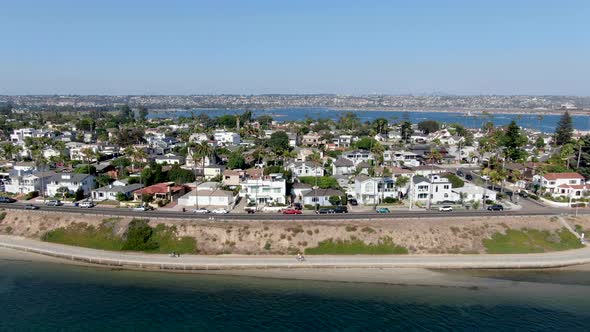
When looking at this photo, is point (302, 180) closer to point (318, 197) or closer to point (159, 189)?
point (318, 197)

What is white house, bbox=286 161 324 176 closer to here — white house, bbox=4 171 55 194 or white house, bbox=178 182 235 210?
white house, bbox=178 182 235 210

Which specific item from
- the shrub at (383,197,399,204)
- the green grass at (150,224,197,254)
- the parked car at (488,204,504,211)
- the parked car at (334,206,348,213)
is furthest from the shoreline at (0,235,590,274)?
the shrub at (383,197,399,204)

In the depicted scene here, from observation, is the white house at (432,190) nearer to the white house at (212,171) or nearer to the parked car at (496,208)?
the parked car at (496,208)

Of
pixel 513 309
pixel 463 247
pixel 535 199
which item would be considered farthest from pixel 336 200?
pixel 535 199

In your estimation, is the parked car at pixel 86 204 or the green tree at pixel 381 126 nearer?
the parked car at pixel 86 204

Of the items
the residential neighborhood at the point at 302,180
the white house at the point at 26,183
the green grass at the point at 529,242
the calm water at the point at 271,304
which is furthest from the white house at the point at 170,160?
the green grass at the point at 529,242

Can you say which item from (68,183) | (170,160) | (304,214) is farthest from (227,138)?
(304,214)
